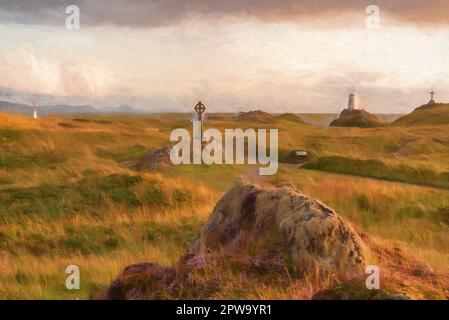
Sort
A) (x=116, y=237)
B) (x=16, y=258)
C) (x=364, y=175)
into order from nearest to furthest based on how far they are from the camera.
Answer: (x=16, y=258) → (x=116, y=237) → (x=364, y=175)

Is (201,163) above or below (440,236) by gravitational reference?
above

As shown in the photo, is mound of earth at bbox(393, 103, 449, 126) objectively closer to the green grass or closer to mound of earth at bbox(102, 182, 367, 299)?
the green grass

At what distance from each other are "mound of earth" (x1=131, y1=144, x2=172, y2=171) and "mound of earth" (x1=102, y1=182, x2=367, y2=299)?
2230cm

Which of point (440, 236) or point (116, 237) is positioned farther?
point (440, 236)

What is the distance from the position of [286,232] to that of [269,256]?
1.79 feet

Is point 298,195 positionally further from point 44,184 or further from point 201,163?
point 201,163

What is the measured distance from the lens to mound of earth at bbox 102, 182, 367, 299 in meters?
7.47

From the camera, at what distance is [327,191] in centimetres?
2381

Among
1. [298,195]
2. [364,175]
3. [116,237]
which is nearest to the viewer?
[298,195]

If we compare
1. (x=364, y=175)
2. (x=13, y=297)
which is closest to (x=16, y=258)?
(x=13, y=297)

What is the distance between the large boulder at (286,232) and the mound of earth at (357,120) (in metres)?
113

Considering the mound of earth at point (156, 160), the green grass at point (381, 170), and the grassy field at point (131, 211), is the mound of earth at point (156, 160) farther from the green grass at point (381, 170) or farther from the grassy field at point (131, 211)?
the green grass at point (381, 170)
